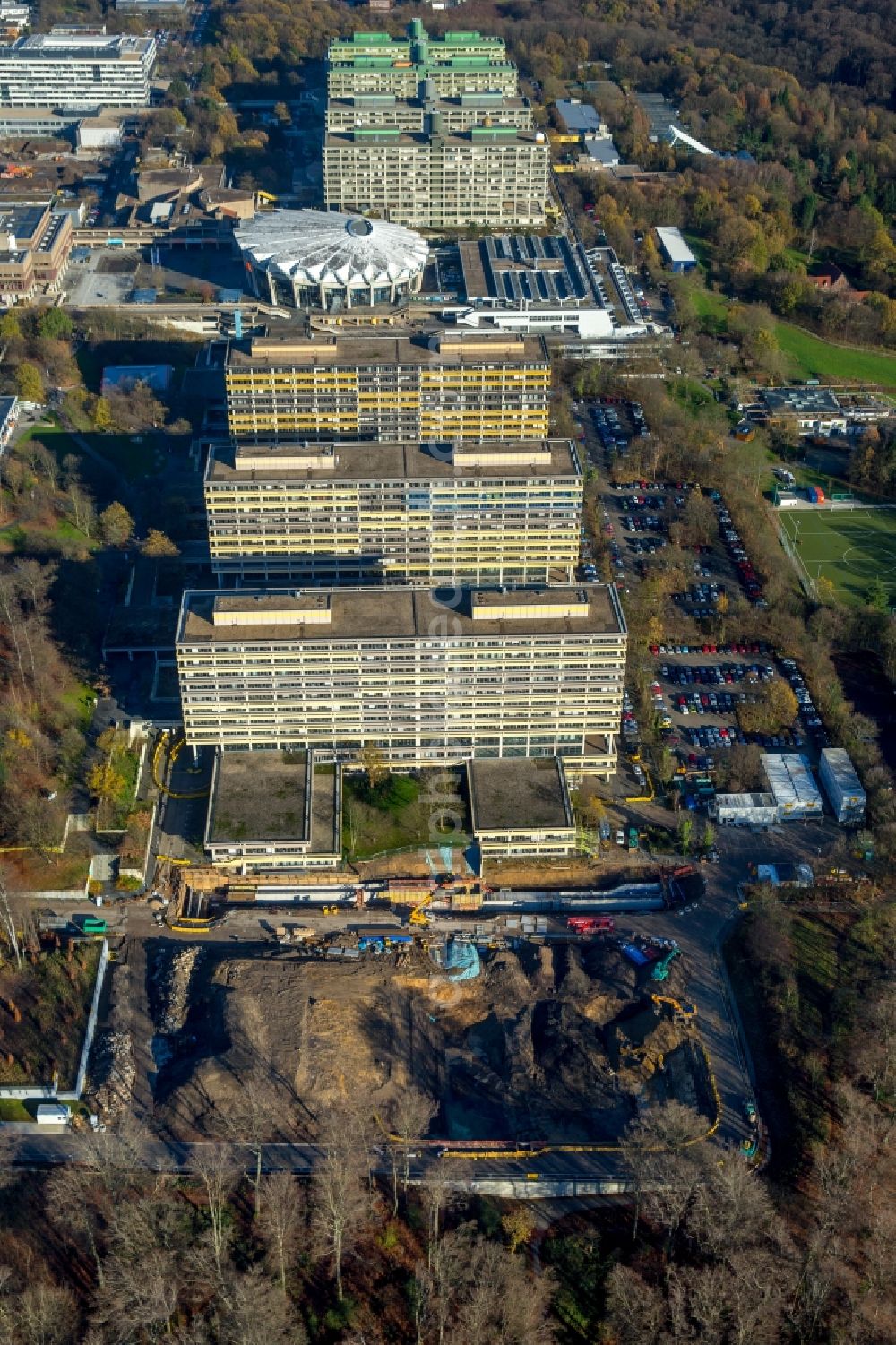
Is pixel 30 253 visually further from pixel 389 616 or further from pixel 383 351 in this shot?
pixel 389 616

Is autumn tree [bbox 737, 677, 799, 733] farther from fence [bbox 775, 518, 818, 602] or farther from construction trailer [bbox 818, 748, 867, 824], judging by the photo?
fence [bbox 775, 518, 818, 602]

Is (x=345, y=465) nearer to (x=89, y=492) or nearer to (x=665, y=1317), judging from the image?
(x=89, y=492)

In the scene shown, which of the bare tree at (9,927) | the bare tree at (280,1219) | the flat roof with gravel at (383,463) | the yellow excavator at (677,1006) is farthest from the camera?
the flat roof with gravel at (383,463)

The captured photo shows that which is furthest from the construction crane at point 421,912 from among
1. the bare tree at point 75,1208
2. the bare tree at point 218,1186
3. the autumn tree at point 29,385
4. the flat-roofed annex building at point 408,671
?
the autumn tree at point 29,385

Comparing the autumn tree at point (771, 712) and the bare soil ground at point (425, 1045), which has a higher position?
the autumn tree at point (771, 712)

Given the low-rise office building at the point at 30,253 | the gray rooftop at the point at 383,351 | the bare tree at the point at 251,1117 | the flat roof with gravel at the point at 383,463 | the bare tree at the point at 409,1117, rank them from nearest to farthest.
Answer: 1. the bare tree at the point at 409,1117
2. the bare tree at the point at 251,1117
3. the flat roof with gravel at the point at 383,463
4. the gray rooftop at the point at 383,351
5. the low-rise office building at the point at 30,253

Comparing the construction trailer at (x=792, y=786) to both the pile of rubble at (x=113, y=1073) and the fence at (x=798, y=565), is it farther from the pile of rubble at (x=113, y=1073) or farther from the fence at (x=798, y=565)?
the pile of rubble at (x=113, y=1073)

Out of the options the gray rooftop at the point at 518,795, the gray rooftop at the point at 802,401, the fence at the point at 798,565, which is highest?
the gray rooftop at the point at 802,401

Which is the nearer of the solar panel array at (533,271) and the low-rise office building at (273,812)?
the low-rise office building at (273,812)
